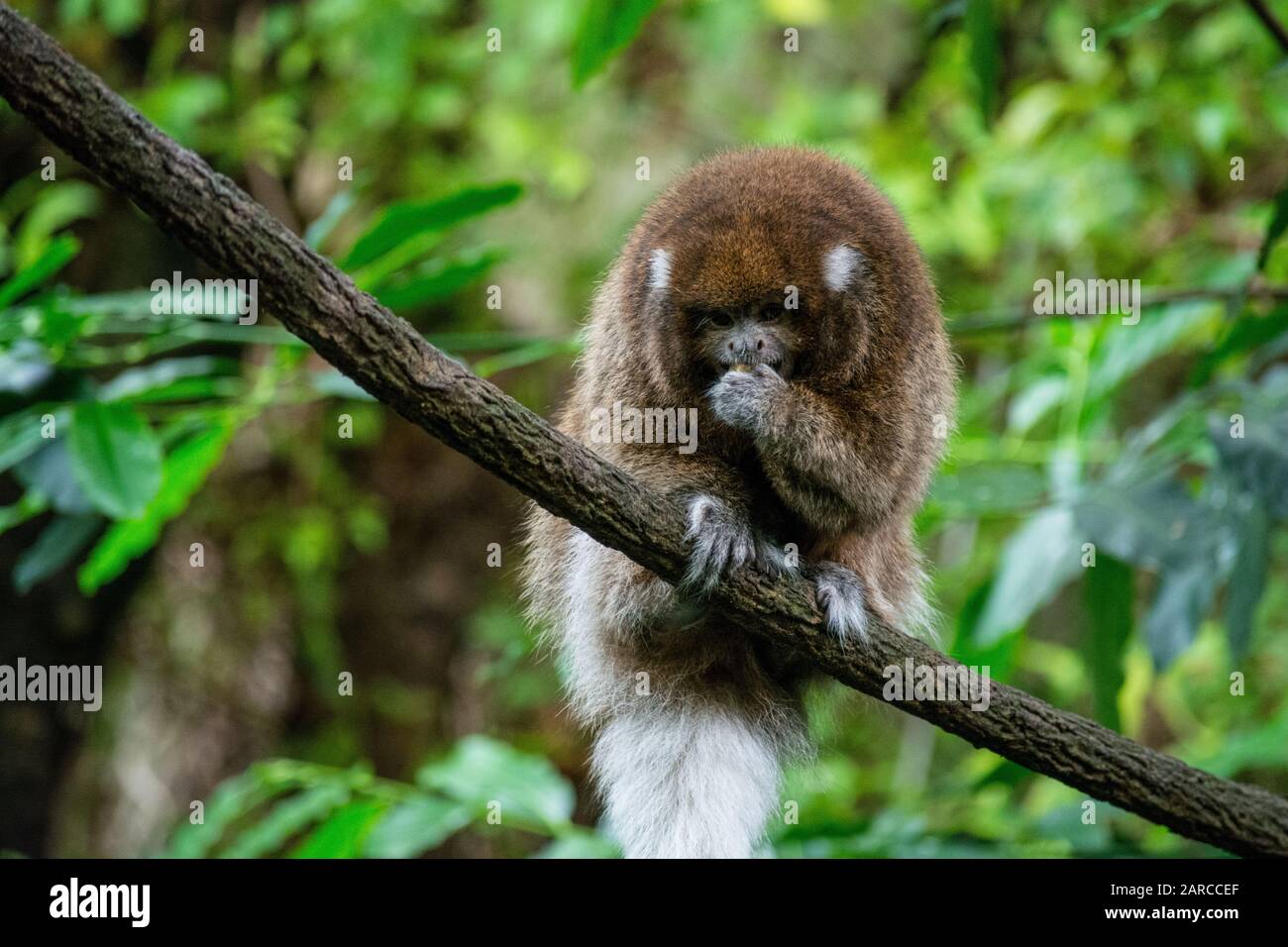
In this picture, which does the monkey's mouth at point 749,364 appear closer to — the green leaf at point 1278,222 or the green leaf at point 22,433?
the green leaf at point 1278,222

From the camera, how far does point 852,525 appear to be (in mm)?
3334

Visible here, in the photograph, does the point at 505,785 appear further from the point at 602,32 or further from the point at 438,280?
the point at 602,32

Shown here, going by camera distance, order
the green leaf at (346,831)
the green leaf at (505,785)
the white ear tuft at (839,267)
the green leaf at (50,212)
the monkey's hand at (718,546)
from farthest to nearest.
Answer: the green leaf at (50,212) < the green leaf at (505,785) < the green leaf at (346,831) < the white ear tuft at (839,267) < the monkey's hand at (718,546)

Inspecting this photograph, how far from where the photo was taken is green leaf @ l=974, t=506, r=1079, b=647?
3809 mm

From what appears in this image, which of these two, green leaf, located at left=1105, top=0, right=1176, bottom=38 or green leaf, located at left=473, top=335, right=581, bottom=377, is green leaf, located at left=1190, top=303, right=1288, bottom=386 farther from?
green leaf, located at left=473, top=335, right=581, bottom=377

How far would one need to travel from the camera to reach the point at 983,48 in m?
3.75

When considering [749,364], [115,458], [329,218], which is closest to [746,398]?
[749,364]

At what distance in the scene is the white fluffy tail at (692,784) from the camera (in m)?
3.54

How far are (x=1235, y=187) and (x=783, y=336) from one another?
4821 mm

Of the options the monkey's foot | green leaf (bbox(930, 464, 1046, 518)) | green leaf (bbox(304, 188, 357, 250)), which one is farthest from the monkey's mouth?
green leaf (bbox(304, 188, 357, 250))

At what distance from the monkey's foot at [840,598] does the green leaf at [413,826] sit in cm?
150

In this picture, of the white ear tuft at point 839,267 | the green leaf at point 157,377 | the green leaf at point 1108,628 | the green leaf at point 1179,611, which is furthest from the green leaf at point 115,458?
the green leaf at point 1179,611

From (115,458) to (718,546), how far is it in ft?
5.30
